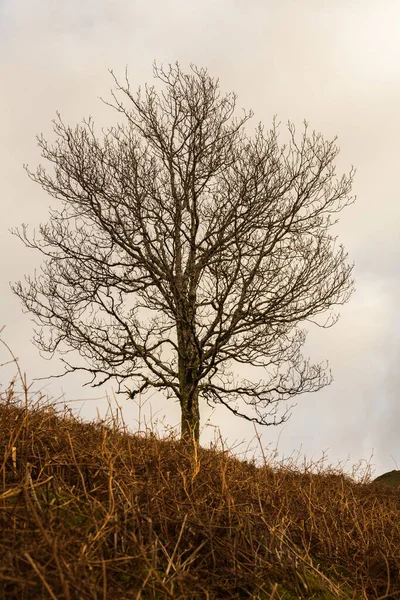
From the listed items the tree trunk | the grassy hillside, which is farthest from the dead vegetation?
the tree trunk

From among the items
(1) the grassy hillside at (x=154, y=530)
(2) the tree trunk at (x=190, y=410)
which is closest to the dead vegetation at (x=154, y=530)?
(1) the grassy hillside at (x=154, y=530)

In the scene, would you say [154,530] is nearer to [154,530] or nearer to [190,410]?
[154,530]

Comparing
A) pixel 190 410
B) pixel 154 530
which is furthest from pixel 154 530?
pixel 190 410

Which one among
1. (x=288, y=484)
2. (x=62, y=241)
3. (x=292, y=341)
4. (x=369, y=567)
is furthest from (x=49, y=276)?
(x=369, y=567)

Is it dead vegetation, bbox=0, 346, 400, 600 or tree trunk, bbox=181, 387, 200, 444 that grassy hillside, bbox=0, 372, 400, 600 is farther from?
tree trunk, bbox=181, 387, 200, 444

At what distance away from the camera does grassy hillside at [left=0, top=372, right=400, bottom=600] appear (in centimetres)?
299

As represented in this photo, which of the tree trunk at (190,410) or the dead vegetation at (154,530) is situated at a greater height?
the tree trunk at (190,410)

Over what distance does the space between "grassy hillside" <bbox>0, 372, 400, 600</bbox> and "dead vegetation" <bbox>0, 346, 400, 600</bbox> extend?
0.01 metres

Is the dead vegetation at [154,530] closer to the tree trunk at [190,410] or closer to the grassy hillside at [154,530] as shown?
the grassy hillside at [154,530]

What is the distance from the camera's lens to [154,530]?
3.96 m

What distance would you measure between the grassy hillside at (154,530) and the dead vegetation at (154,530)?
0.01 meters

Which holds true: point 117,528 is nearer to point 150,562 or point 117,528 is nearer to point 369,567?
point 150,562

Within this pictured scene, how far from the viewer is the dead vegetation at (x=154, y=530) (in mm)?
2992

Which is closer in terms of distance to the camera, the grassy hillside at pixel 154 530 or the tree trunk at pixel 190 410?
the grassy hillside at pixel 154 530
